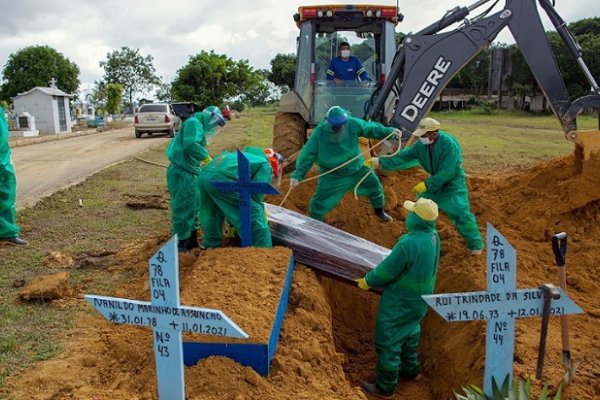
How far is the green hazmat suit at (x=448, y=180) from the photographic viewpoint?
18.9ft

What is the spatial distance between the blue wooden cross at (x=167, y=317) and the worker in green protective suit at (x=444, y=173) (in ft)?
11.6

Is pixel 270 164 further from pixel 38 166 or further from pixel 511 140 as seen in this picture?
pixel 511 140

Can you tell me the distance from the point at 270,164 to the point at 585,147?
3764mm

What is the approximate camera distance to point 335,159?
674cm

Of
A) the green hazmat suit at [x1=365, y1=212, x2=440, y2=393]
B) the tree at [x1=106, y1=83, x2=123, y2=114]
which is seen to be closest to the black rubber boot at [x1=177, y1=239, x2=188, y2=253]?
the green hazmat suit at [x1=365, y1=212, x2=440, y2=393]

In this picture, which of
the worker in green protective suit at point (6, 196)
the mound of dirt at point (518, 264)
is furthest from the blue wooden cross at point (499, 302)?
the worker in green protective suit at point (6, 196)

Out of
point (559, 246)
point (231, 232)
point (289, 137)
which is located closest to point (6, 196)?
point (231, 232)

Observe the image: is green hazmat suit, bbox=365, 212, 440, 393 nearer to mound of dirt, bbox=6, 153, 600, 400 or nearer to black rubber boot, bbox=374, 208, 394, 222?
mound of dirt, bbox=6, 153, 600, 400

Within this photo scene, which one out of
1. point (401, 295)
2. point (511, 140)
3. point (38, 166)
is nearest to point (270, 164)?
point (401, 295)

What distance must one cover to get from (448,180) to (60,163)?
12598 mm

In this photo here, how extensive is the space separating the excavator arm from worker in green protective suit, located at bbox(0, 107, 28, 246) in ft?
16.2

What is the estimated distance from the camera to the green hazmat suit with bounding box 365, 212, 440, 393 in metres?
4.12

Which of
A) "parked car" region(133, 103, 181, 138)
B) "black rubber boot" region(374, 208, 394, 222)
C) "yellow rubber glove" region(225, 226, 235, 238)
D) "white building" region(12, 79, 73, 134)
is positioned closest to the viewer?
"yellow rubber glove" region(225, 226, 235, 238)

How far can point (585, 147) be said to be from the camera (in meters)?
6.62
